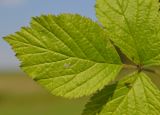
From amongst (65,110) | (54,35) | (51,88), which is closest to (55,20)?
(54,35)

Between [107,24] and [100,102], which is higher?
[107,24]

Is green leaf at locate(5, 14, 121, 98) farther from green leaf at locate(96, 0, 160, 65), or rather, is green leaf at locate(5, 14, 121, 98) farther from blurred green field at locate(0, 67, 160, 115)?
blurred green field at locate(0, 67, 160, 115)

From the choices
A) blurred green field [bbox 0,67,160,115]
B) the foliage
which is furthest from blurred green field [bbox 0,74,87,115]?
the foliage

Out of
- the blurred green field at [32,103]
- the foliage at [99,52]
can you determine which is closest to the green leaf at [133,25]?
the foliage at [99,52]

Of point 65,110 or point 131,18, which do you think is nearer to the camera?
point 131,18

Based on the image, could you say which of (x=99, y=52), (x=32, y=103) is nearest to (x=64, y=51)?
(x=99, y=52)

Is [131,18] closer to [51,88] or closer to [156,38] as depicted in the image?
[156,38]
